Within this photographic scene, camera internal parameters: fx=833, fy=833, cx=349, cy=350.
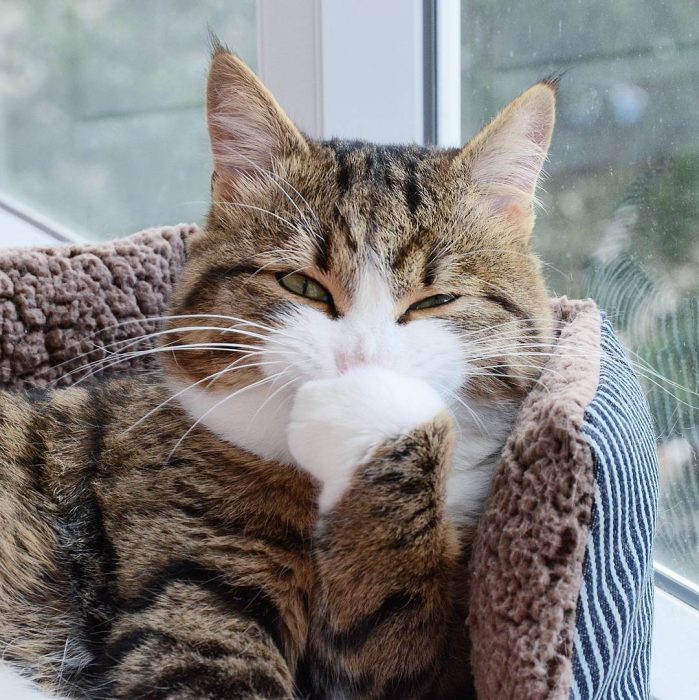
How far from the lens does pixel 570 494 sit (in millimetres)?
728

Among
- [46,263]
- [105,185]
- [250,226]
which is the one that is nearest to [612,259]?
[250,226]

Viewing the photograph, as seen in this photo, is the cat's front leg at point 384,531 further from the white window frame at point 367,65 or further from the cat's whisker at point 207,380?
the white window frame at point 367,65

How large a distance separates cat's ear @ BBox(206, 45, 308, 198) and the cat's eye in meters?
0.26

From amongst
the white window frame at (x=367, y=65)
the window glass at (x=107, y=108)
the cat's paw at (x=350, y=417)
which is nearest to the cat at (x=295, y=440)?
the cat's paw at (x=350, y=417)

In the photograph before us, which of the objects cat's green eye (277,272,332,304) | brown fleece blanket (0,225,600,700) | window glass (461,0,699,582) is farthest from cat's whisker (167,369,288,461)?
window glass (461,0,699,582)

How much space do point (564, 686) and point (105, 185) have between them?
181 cm

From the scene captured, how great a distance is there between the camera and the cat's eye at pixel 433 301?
0.95m

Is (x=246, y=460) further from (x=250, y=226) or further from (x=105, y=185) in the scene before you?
(x=105, y=185)

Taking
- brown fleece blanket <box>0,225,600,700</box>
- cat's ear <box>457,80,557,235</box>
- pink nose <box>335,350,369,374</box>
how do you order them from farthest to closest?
1. cat's ear <box>457,80,557,235</box>
2. pink nose <box>335,350,369,374</box>
3. brown fleece blanket <box>0,225,600,700</box>

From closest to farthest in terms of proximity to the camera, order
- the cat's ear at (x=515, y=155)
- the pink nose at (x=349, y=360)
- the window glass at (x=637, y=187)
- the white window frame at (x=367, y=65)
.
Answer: the pink nose at (x=349, y=360) → the cat's ear at (x=515, y=155) → the window glass at (x=637, y=187) → the white window frame at (x=367, y=65)

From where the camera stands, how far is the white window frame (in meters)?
1.50

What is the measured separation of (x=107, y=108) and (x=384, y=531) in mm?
1662

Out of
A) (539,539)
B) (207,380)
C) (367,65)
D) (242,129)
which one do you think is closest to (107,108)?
(367,65)

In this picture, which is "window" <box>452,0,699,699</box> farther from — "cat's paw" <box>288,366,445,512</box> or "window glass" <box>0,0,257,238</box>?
"window glass" <box>0,0,257,238</box>
